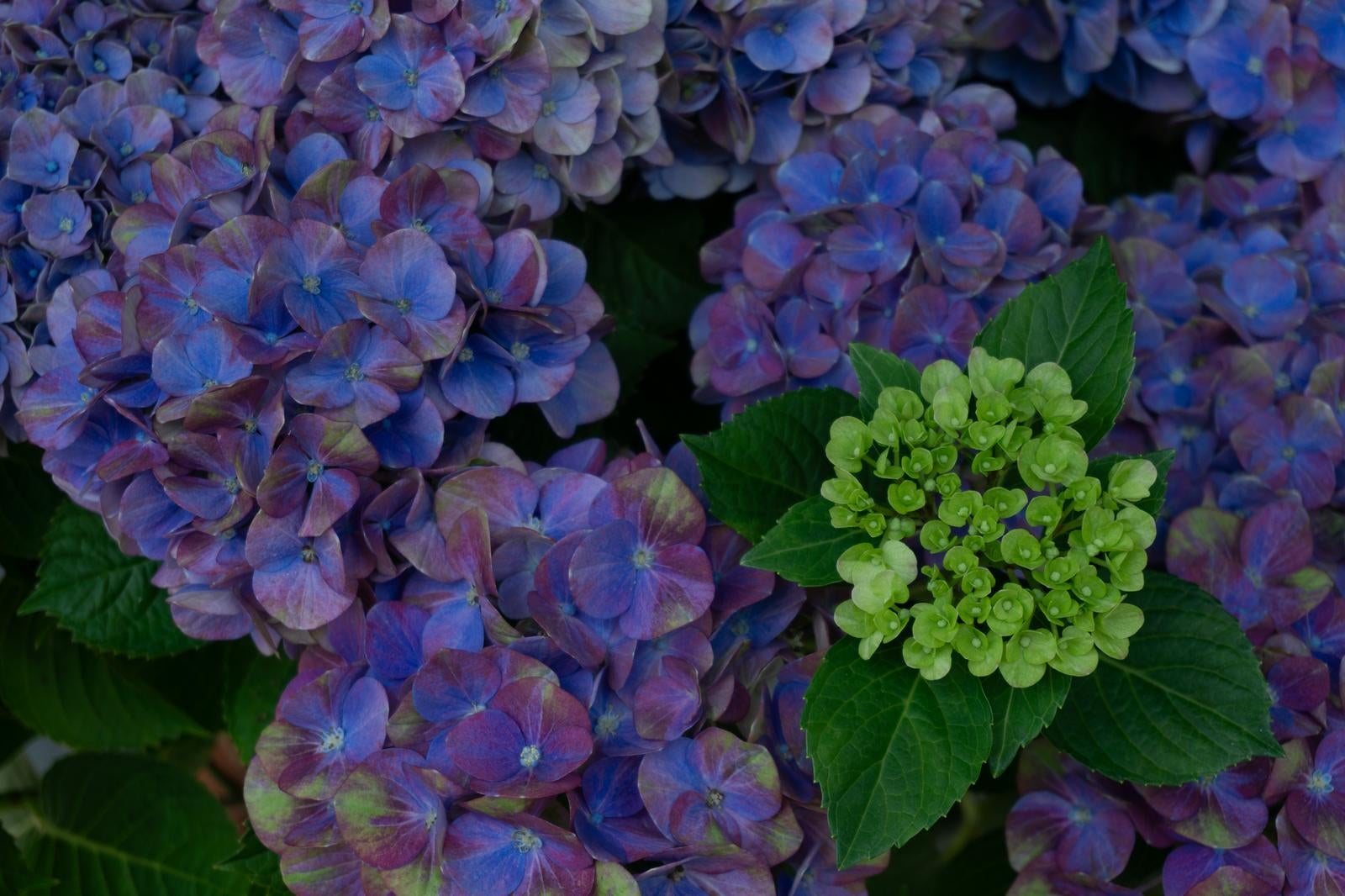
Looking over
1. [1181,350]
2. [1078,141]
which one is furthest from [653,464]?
[1078,141]

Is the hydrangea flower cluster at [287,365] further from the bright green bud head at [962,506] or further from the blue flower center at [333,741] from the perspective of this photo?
the bright green bud head at [962,506]

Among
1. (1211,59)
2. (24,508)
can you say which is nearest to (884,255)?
(1211,59)

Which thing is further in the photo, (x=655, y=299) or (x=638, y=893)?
(x=655, y=299)

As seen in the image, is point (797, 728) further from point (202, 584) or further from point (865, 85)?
point (865, 85)

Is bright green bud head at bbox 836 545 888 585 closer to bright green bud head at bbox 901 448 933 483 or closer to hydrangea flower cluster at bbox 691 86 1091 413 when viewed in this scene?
bright green bud head at bbox 901 448 933 483

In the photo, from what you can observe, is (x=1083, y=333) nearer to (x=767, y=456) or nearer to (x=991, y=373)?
(x=991, y=373)

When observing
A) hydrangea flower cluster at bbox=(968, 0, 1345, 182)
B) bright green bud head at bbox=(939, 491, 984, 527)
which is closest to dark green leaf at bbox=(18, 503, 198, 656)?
bright green bud head at bbox=(939, 491, 984, 527)
